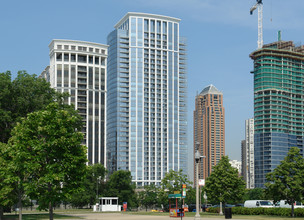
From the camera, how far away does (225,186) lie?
251ft

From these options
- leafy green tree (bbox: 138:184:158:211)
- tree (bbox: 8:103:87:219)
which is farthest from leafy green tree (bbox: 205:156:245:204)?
leafy green tree (bbox: 138:184:158:211)

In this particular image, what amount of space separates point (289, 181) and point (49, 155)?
32.7 meters

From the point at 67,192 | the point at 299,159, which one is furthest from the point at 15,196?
the point at 299,159

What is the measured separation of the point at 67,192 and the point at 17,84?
116 ft

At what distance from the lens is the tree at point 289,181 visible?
2253 inches

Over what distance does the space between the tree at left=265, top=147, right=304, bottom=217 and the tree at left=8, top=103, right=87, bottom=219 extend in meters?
28.5

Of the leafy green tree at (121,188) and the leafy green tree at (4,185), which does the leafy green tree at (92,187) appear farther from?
the leafy green tree at (4,185)

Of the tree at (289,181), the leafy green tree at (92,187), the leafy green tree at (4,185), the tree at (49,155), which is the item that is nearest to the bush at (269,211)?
the tree at (289,181)

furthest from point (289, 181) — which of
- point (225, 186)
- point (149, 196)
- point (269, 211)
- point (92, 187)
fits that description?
point (149, 196)

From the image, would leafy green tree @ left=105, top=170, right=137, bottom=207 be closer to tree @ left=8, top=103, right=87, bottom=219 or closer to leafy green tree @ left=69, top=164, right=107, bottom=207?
leafy green tree @ left=69, top=164, right=107, bottom=207

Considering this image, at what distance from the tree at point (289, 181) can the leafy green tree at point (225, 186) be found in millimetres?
15907

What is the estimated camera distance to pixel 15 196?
4978cm

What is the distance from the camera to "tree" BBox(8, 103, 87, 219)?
131 feet

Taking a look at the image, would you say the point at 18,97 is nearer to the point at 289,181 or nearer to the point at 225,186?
the point at 225,186
